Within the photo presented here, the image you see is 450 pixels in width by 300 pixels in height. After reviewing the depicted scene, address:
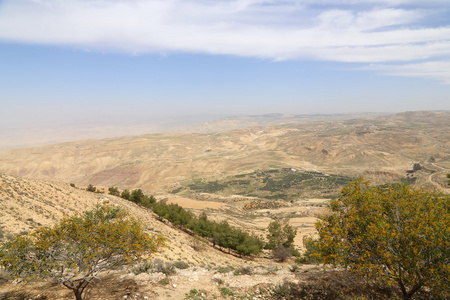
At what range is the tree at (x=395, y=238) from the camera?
8328 millimetres

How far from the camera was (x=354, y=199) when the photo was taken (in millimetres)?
11062

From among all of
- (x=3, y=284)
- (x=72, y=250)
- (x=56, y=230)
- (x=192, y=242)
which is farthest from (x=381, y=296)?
(x=192, y=242)

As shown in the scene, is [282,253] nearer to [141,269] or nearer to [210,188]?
[141,269]

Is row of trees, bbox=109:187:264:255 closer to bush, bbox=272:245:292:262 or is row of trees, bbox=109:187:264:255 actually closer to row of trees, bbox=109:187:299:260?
row of trees, bbox=109:187:299:260

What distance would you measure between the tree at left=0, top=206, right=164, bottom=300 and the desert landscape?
2381 millimetres

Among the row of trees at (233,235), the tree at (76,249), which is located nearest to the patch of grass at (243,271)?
the tree at (76,249)

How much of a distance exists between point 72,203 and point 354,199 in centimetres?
3343

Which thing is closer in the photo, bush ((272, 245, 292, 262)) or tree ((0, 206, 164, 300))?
tree ((0, 206, 164, 300))

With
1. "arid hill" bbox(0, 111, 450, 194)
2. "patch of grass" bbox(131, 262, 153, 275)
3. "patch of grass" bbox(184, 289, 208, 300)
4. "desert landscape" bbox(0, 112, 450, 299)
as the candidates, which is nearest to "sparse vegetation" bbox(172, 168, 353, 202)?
"desert landscape" bbox(0, 112, 450, 299)

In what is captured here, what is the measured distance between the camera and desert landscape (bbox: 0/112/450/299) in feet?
42.1

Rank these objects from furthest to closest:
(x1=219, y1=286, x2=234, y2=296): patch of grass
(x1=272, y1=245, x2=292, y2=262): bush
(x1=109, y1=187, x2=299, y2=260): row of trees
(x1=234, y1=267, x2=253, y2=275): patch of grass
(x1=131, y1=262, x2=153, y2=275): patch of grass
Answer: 1. (x1=109, y1=187, x2=299, y2=260): row of trees
2. (x1=272, y1=245, x2=292, y2=262): bush
3. (x1=234, y1=267, x2=253, y2=275): patch of grass
4. (x1=131, y1=262, x2=153, y2=275): patch of grass
5. (x1=219, y1=286, x2=234, y2=296): patch of grass

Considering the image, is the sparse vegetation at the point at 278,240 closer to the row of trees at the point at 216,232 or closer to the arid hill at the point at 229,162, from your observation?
the row of trees at the point at 216,232

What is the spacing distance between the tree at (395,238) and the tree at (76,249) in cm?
872

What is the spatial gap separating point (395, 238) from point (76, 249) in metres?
13.3
